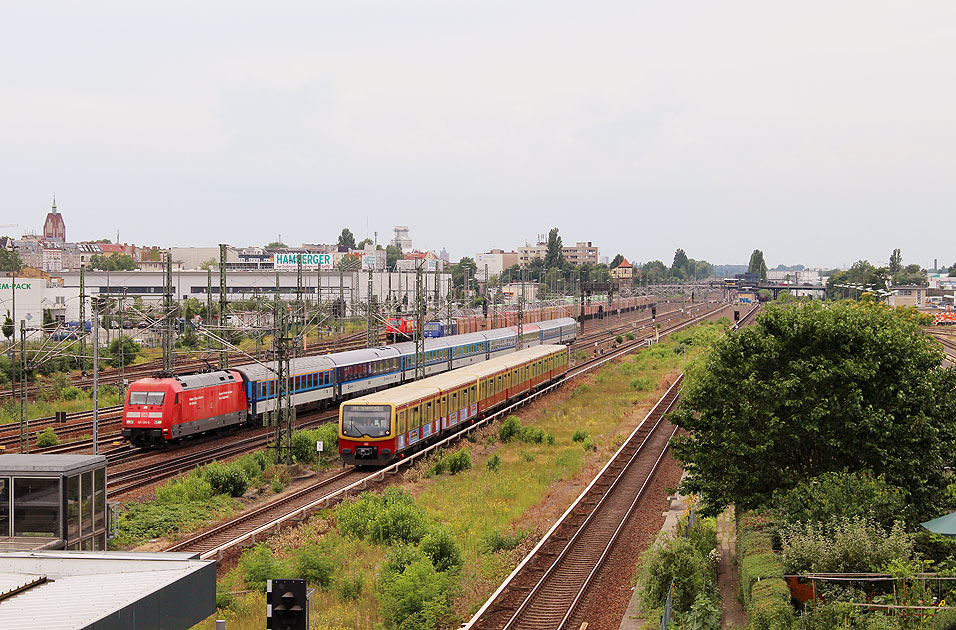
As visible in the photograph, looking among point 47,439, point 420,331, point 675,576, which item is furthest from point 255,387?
point 675,576

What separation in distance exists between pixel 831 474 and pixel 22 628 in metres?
15.8

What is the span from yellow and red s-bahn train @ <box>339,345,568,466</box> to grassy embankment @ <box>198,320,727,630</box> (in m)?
1.25

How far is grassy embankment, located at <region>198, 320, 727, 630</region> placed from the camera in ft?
Answer: 60.8

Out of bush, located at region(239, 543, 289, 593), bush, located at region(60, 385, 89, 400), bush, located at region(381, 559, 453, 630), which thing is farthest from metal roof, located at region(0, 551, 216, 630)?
bush, located at region(60, 385, 89, 400)

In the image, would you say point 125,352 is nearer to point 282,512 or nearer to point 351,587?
point 282,512

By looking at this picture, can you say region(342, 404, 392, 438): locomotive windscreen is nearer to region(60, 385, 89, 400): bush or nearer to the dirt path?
the dirt path

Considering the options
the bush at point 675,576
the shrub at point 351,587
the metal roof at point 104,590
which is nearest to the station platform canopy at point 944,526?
the bush at point 675,576

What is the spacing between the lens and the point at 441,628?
690 inches

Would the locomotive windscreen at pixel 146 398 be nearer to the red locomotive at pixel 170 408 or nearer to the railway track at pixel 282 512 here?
the red locomotive at pixel 170 408

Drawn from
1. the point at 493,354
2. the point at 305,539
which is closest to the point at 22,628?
the point at 305,539

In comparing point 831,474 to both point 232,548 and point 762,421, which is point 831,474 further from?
point 232,548

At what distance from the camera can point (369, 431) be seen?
31141mm

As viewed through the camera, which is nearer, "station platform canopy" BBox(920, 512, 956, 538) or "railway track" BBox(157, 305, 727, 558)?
"station platform canopy" BBox(920, 512, 956, 538)

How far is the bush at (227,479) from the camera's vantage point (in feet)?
91.6
